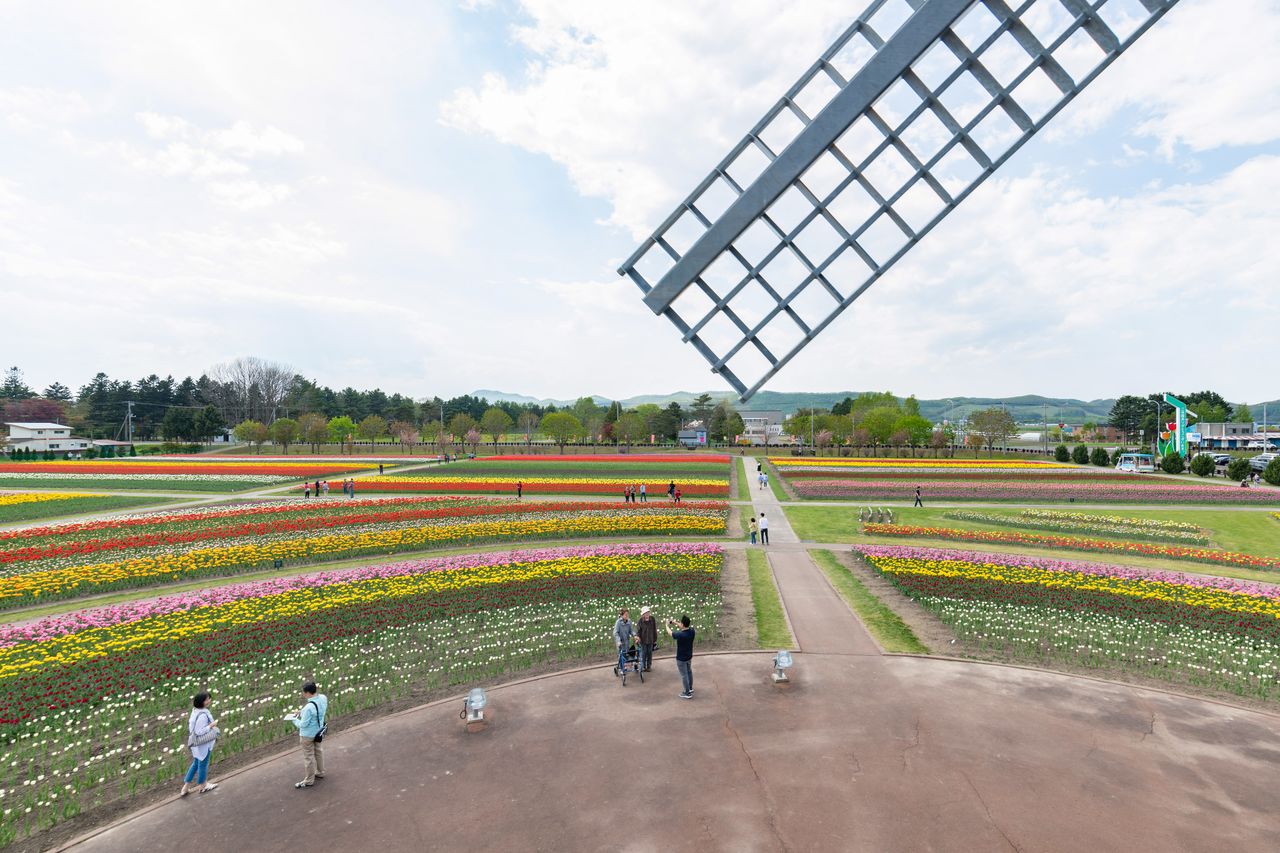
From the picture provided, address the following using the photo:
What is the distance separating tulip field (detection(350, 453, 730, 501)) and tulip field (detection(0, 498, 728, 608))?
6.91 metres

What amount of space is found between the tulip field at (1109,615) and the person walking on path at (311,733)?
528 inches

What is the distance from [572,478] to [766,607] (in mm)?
34523

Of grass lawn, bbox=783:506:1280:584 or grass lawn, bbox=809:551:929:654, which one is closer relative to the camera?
grass lawn, bbox=809:551:929:654

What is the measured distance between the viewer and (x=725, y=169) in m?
4.99

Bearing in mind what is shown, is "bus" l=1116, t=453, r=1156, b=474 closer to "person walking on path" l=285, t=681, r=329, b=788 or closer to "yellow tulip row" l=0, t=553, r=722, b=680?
"yellow tulip row" l=0, t=553, r=722, b=680

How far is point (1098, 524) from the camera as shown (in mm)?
29312

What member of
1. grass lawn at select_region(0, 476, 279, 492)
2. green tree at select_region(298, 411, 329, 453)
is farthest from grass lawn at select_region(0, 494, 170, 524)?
green tree at select_region(298, 411, 329, 453)

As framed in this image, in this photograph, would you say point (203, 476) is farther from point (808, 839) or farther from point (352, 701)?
point (808, 839)

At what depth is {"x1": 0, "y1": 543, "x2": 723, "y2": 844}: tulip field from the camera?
30.6 ft

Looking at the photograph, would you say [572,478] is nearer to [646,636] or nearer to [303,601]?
[303,601]

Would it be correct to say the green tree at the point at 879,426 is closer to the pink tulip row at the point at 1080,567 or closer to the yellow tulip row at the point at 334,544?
the yellow tulip row at the point at 334,544

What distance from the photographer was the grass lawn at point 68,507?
106ft

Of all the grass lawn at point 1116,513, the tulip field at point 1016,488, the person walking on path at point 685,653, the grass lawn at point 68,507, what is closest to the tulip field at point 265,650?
the person walking on path at point 685,653

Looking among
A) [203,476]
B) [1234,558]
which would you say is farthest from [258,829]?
[203,476]
